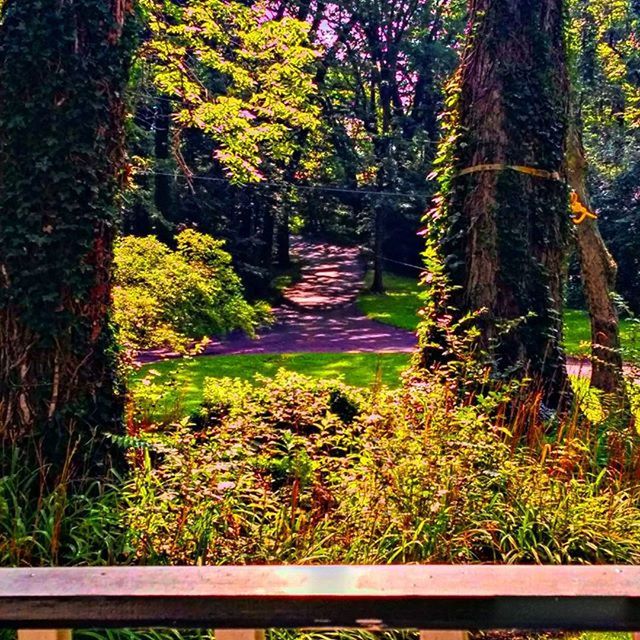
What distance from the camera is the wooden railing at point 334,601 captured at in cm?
101

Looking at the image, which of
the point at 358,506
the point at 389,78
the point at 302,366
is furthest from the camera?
the point at 389,78

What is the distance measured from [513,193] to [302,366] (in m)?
6.60

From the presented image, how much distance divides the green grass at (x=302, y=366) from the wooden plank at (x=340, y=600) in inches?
292

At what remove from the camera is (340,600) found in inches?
39.9

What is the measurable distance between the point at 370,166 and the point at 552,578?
2073 cm

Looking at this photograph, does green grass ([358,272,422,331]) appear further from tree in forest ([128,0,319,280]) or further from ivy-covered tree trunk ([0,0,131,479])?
ivy-covered tree trunk ([0,0,131,479])

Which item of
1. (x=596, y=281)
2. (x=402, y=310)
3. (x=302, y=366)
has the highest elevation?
(x=596, y=281)

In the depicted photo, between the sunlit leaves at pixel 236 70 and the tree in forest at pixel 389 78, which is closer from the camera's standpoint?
the sunlit leaves at pixel 236 70

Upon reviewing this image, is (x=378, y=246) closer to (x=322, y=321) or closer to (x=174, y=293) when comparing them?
(x=322, y=321)

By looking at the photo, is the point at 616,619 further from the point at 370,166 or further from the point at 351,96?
the point at 351,96

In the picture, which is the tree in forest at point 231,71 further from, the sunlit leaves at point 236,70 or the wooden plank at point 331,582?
the wooden plank at point 331,582

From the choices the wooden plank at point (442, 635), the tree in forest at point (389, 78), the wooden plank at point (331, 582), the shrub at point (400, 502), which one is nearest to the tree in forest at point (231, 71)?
the shrub at point (400, 502)

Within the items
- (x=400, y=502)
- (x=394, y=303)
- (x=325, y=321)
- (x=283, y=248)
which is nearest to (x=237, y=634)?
(x=400, y=502)

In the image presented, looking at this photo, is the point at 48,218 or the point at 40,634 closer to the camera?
the point at 40,634
